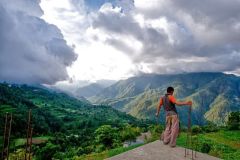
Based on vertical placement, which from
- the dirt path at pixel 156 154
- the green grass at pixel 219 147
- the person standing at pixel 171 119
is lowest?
the green grass at pixel 219 147

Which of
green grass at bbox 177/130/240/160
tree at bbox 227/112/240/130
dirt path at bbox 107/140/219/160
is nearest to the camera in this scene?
dirt path at bbox 107/140/219/160

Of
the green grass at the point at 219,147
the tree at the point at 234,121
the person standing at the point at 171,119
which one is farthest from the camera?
the tree at the point at 234,121

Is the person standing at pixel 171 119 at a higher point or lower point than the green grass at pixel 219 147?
higher

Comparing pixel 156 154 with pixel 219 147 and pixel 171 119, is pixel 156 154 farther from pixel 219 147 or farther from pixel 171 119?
pixel 219 147

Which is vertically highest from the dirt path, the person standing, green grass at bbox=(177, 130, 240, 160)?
the person standing

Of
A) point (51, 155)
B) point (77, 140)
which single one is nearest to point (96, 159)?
point (51, 155)

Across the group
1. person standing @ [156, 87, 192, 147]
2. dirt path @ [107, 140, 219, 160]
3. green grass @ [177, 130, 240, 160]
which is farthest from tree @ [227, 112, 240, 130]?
dirt path @ [107, 140, 219, 160]

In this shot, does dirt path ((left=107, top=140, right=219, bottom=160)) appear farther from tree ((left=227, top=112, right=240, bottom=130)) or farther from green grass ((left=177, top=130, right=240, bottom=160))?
tree ((left=227, top=112, right=240, bottom=130))

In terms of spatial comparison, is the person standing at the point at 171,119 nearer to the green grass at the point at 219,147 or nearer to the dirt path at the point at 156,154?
the dirt path at the point at 156,154

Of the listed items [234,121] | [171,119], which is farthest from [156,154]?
[234,121]

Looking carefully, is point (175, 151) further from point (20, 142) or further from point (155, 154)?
point (20, 142)

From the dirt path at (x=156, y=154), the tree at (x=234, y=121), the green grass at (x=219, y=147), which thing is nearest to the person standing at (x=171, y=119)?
the dirt path at (x=156, y=154)

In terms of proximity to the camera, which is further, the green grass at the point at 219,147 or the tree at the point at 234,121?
the tree at the point at 234,121

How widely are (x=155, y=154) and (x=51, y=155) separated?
70564 millimetres
